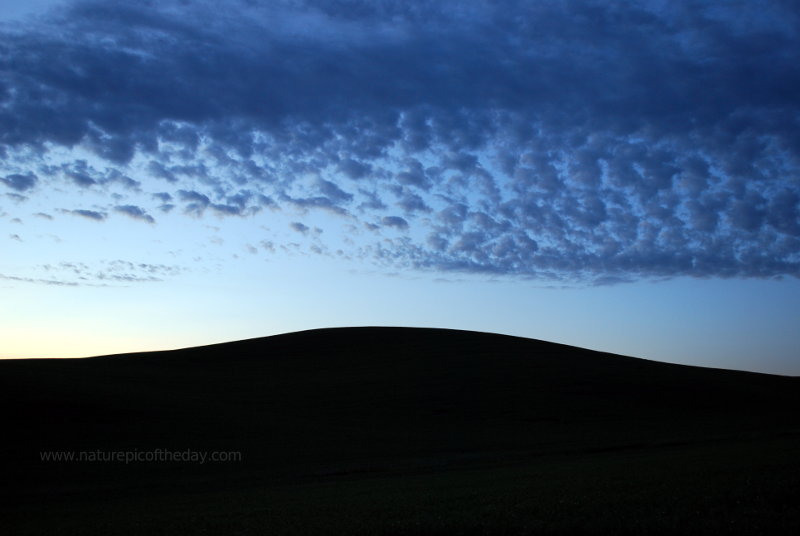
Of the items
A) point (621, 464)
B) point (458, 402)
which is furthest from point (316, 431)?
point (621, 464)

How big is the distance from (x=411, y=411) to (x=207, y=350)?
1266 inches

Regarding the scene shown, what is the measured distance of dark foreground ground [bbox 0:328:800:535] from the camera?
1275 cm

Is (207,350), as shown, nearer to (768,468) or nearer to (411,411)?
(411,411)

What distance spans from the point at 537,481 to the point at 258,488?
1013 centimetres

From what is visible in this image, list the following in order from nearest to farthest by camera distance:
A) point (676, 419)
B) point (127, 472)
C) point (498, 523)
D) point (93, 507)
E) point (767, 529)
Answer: point (767, 529)
point (498, 523)
point (93, 507)
point (127, 472)
point (676, 419)

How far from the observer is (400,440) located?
33.3 m

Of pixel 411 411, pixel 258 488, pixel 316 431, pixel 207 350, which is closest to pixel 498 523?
pixel 258 488

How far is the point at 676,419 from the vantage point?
127 ft

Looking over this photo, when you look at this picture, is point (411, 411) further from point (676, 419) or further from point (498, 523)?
point (498, 523)

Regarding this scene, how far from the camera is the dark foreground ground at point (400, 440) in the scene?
12.8 metres

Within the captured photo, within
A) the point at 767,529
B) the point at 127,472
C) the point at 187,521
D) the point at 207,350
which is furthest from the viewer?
the point at 207,350

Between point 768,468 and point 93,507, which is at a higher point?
point 768,468

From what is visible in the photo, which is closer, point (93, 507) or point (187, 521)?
point (187, 521)

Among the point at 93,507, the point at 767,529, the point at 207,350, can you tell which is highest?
the point at 207,350
